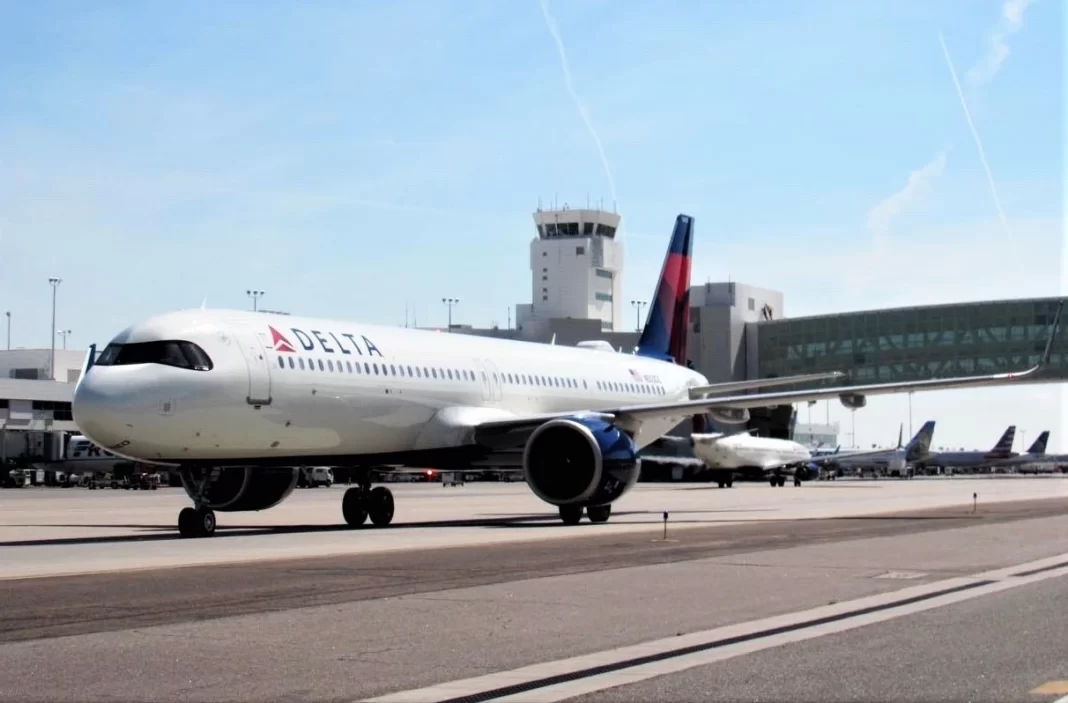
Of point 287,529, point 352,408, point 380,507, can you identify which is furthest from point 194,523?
point 380,507

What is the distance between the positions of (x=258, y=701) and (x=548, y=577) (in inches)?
323

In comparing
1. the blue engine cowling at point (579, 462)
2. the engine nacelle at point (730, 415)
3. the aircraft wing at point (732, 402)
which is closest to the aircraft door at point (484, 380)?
the aircraft wing at point (732, 402)

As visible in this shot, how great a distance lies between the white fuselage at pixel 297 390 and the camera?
23562mm

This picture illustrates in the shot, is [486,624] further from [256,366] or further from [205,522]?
[256,366]

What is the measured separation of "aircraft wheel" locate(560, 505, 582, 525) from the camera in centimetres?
A: 2997

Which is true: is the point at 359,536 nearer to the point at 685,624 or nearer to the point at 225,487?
the point at 225,487

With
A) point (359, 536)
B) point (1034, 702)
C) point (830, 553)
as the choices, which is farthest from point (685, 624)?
point (359, 536)

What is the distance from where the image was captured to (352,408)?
27.6 meters

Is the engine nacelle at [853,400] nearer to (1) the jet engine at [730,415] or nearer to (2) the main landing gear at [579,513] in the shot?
(1) the jet engine at [730,415]

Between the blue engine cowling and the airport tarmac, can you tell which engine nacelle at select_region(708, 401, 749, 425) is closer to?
the airport tarmac

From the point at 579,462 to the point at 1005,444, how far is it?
113369 millimetres

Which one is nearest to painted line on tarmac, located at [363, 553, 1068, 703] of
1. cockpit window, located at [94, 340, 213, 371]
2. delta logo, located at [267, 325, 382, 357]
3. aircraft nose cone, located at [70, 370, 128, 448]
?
aircraft nose cone, located at [70, 370, 128, 448]

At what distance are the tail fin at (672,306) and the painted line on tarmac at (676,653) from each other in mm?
29380

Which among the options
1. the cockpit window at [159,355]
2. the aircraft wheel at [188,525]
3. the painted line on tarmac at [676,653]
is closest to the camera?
the painted line on tarmac at [676,653]
